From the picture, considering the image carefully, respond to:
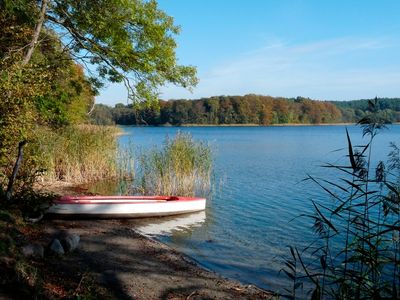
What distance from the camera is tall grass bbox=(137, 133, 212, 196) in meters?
15.0

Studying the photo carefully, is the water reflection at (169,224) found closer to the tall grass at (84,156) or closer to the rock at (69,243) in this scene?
the rock at (69,243)

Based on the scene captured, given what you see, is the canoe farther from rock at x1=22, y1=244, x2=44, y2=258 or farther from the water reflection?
rock at x1=22, y1=244, x2=44, y2=258

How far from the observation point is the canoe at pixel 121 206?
36.0 feet

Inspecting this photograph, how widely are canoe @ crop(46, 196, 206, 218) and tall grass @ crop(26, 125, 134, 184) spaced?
4.51m

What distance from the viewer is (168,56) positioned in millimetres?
14008

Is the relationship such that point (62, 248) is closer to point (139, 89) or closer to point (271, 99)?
point (139, 89)

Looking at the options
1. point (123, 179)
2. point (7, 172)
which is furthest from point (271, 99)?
point (7, 172)

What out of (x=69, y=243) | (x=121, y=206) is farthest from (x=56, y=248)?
(x=121, y=206)

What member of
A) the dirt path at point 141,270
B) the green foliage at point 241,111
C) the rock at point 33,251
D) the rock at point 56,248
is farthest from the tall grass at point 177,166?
the green foliage at point 241,111

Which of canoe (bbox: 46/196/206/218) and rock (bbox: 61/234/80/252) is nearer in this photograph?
rock (bbox: 61/234/80/252)

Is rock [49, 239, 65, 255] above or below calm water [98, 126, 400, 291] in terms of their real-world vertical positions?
above

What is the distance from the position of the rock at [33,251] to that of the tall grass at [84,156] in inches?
366

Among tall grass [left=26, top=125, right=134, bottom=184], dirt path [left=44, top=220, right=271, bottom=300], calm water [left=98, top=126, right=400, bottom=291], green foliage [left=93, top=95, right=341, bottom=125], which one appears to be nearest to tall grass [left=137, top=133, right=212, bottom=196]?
calm water [left=98, top=126, right=400, bottom=291]

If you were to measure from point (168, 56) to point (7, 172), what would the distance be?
6.36 metres
